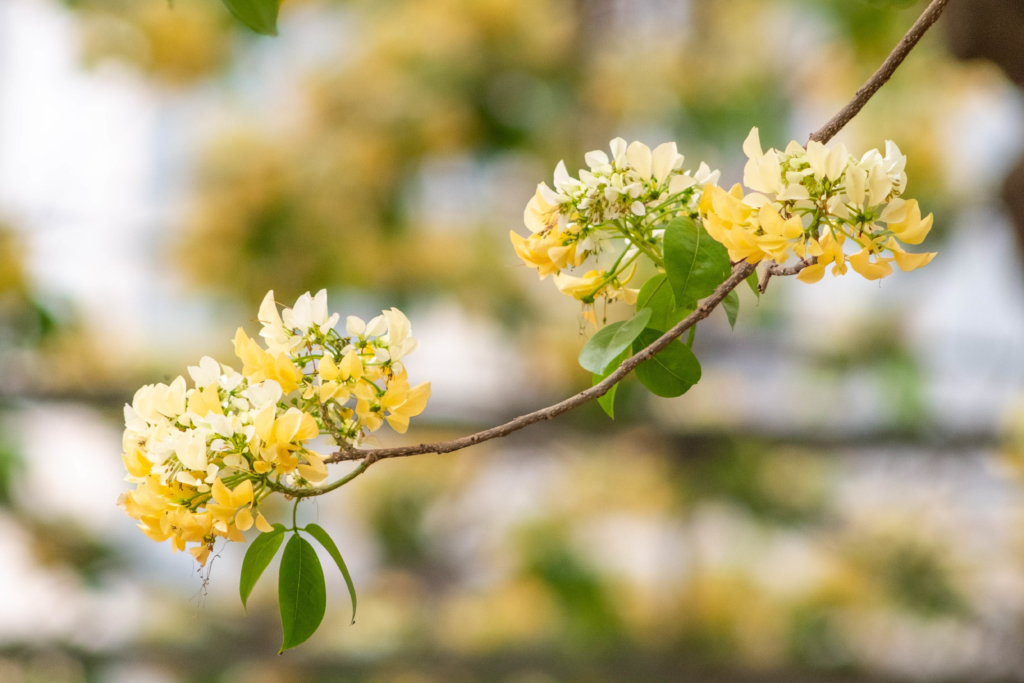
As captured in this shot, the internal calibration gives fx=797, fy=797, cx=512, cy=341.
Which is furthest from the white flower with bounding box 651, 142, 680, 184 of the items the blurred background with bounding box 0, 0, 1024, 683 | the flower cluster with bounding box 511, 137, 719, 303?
the blurred background with bounding box 0, 0, 1024, 683

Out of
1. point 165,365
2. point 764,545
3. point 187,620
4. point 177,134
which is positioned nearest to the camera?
point 165,365

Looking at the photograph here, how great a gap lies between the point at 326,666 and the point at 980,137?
1.43m

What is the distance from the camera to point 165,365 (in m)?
1.36

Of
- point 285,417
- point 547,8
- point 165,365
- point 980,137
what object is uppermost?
point 547,8

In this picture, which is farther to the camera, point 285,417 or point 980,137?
point 980,137

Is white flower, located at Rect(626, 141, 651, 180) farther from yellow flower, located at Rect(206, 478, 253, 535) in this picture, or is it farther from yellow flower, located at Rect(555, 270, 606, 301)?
yellow flower, located at Rect(206, 478, 253, 535)

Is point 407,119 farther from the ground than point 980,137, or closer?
closer

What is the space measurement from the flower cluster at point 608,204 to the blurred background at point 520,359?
0.85 m

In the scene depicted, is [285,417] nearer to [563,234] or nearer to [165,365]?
[563,234]

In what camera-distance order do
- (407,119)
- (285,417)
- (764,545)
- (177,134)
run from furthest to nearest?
(764,545) < (177,134) < (407,119) < (285,417)

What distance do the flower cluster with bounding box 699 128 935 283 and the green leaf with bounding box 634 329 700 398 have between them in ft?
0.14

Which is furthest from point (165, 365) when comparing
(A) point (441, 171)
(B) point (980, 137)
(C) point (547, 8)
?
(B) point (980, 137)

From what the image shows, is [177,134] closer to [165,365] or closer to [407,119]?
[165,365]

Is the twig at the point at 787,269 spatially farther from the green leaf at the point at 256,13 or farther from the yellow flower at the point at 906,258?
the green leaf at the point at 256,13
